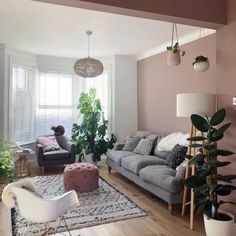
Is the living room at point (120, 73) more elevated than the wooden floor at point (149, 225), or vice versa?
the living room at point (120, 73)

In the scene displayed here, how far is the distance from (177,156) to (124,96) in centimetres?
283

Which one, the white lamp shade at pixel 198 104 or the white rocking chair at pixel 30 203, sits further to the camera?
the white lamp shade at pixel 198 104

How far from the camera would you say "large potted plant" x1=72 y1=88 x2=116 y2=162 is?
19.3 ft

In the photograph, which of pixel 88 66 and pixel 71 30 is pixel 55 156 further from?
pixel 71 30

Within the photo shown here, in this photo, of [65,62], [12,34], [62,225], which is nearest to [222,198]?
[62,225]

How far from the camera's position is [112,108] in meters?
6.48

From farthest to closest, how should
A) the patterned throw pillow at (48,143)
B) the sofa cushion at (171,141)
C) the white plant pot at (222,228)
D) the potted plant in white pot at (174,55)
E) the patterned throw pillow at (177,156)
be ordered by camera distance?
the patterned throw pillow at (48,143), the sofa cushion at (171,141), the patterned throw pillow at (177,156), the potted plant in white pot at (174,55), the white plant pot at (222,228)

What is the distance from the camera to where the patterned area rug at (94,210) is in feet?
10.1

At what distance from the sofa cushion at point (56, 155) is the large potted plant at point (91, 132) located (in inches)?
14.0

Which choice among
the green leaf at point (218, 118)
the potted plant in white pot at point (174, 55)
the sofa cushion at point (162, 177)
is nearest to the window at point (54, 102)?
the sofa cushion at point (162, 177)

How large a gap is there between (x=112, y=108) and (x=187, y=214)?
3.58 metres

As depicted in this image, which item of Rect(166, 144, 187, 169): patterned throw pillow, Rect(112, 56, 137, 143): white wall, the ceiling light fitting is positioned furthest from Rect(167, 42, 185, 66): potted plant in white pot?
Rect(112, 56, 137, 143): white wall

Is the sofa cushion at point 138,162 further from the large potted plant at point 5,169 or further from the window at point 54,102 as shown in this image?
the window at point 54,102

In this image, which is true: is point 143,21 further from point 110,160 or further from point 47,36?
point 110,160
